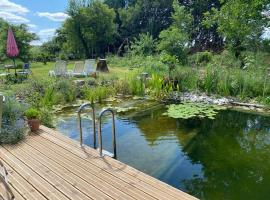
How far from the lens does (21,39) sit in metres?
17.2

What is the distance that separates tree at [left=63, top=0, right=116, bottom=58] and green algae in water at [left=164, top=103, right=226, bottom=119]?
54.6 feet

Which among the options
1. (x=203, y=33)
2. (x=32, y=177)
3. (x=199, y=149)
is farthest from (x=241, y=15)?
(x=203, y=33)

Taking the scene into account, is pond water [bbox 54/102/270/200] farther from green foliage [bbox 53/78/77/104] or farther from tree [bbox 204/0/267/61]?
tree [bbox 204/0/267/61]

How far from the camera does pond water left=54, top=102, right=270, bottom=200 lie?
12.9 ft

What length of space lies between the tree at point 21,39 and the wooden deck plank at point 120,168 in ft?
45.8

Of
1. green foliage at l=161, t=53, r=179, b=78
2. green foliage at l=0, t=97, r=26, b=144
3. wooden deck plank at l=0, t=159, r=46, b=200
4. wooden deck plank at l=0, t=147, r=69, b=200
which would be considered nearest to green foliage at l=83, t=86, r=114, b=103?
green foliage at l=161, t=53, r=179, b=78

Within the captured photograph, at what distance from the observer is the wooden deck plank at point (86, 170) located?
2882mm

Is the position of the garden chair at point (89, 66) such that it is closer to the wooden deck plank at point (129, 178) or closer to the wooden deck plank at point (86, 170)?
the wooden deck plank at point (86, 170)

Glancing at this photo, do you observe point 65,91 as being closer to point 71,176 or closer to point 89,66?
point 89,66

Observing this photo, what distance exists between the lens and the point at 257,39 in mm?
11250

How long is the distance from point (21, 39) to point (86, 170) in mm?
15874

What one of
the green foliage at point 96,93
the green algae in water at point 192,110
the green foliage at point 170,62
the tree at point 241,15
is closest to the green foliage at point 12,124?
the green foliage at point 96,93

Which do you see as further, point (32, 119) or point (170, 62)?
point (170, 62)

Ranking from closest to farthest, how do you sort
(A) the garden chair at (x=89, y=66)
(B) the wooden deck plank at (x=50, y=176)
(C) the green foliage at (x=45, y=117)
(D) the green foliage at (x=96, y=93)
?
(B) the wooden deck plank at (x=50, y=176), (C) the green foliage at (x=45, y=117), (D) the green foliage at (x=96, y=93), (A) the garden chair at (x=89, y=66)
